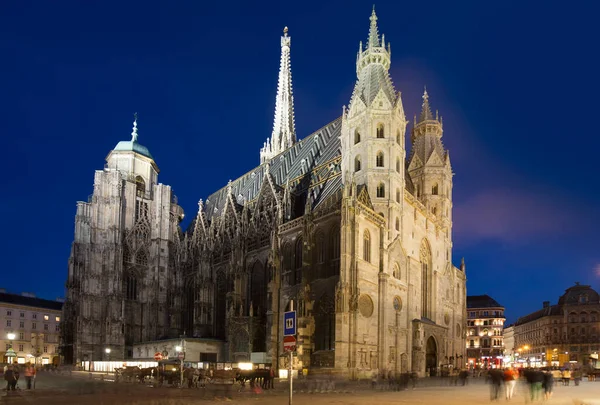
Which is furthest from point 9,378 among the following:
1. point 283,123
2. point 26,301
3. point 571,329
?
point 571,329


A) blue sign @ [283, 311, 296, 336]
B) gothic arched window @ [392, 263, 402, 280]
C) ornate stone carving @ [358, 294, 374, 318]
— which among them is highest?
gothic arched window @ [392, 263, 402, 280]

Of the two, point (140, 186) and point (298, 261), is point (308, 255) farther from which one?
point (140, 186)

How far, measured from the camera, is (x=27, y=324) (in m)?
113

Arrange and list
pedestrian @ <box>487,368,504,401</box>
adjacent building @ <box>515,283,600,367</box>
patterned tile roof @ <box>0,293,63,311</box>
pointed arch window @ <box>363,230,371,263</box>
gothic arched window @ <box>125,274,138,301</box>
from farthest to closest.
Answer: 1. adjacent building @ <box>515,283,600,367</box>
2. patterned tile roof @ <box>0,293,63,311</box>
3. gothic arched window @ <box>125,274,138,301</box>
4. pointed arch window @ <box>363,230,371,263</box>
5. pedestrian @ <box>487,368,504,401</box>

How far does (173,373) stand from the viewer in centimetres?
3922

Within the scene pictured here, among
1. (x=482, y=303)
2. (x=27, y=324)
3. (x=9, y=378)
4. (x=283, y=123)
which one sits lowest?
(x=27, y=324)

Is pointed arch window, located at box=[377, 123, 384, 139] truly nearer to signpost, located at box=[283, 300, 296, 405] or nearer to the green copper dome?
signpost, located at box=[283, 300, 296, 405]

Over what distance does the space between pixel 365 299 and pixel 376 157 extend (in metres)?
15.1

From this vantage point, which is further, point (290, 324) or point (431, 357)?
point (431, 357)

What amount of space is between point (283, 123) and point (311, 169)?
3919 cm

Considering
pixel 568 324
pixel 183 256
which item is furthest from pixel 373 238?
pixel 568 324

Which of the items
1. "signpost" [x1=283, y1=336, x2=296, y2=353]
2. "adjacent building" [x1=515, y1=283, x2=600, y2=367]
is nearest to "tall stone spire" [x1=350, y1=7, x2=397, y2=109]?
"signpost" [x1=283, y1=336, x2=296, y2=353]

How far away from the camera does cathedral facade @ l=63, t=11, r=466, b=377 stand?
53000 mm

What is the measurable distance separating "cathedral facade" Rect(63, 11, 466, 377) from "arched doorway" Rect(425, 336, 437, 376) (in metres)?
0.18
